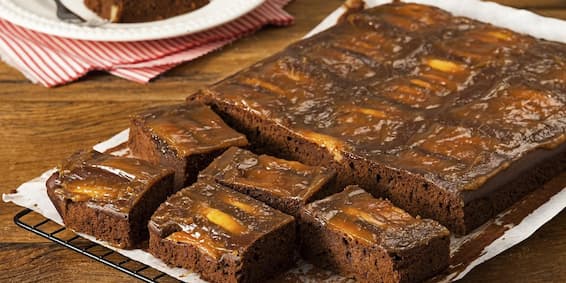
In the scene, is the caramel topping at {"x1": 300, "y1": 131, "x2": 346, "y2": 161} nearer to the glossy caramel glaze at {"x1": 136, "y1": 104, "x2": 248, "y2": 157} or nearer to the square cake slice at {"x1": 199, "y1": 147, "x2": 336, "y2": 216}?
the square cake slice at {"x1": 199, "y1": 147, "x2": 336, "y2": 216}

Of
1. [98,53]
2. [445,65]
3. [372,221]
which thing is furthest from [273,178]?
[98,53]

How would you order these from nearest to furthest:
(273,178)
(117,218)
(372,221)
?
(372,221) < (117,218) < (273,178)

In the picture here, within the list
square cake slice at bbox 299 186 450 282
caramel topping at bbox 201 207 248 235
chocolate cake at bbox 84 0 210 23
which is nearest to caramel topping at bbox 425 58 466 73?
square cake slice at bbox 299 186 450 282

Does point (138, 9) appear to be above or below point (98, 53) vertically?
above

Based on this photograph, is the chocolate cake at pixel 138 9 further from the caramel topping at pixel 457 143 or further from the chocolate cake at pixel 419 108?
the caramel topping at pixel 457 143

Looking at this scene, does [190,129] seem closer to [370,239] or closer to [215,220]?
[215,220]

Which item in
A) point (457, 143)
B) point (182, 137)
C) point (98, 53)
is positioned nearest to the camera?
point (457, 143)
